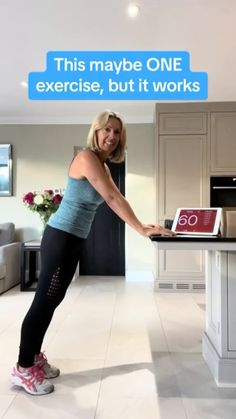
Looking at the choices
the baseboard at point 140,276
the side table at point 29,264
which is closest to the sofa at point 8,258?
the side table at point 29,264

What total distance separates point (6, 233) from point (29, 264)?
1.71 ft

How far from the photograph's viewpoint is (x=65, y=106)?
13.7 ft

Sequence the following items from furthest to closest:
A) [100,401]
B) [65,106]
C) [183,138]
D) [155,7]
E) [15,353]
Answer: [65,106] < [183,138] < [155,7] < [15,353] < [100,401]

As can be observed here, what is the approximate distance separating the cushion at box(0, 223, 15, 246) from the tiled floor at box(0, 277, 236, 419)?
984 mm

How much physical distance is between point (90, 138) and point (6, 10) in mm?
1417

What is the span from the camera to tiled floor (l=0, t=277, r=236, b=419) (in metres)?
1.50

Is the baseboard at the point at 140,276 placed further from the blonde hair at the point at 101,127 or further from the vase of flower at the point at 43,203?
the blonde hair at the point at 101,127

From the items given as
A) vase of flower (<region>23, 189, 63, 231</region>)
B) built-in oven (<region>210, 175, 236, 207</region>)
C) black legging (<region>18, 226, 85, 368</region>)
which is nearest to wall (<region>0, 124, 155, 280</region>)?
vase of flower (<region>23, 189, 63, 231</region>)

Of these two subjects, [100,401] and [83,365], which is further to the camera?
[83,365]

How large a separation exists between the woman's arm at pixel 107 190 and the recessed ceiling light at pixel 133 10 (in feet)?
4.43

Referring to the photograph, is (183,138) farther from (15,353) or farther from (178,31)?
(15,353)

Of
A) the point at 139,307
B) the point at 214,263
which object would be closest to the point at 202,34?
the point at 214,263

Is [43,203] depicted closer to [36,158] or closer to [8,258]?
[8,258]

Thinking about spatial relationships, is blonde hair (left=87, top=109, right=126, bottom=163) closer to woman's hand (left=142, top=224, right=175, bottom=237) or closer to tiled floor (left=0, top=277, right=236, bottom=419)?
woman's hand (left=142, top=224, right=175, bottom=237)
